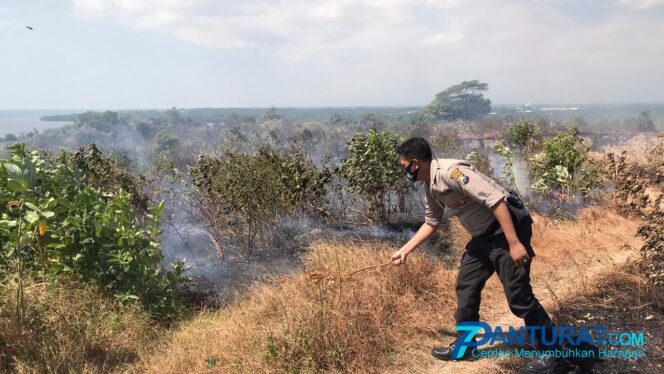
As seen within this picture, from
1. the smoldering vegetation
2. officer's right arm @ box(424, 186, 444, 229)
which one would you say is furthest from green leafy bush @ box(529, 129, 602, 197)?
officer's right arm @ box(424, 186, 444, 229)

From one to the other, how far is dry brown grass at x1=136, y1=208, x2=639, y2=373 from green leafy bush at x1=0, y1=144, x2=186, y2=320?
747 millimetres

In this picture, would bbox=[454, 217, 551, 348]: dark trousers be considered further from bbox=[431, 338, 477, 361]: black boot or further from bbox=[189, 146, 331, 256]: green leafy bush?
bbox=[189, 146, 331, 256]: green leafy bush

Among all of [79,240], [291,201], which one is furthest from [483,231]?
[291,201]

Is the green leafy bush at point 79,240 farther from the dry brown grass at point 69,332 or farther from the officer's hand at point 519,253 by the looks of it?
the officer's hand at point 519,253

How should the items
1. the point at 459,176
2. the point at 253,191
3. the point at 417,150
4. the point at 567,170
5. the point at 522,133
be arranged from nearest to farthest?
1. the point at 459,176
2. the point at 417,150
3. the point at 253,191
4. the point at 567,170
5. the point at 522,133

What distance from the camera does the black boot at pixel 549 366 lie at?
2684 millimetres

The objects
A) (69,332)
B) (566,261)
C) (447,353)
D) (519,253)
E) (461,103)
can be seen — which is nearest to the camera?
(519,253)

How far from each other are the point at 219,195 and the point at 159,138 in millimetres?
40747

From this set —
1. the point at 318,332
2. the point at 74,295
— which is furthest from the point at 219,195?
the point at 318,332

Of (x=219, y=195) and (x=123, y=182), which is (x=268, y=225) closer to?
(x=219, y=195)

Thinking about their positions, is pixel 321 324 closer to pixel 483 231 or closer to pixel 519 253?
pixel 483 231

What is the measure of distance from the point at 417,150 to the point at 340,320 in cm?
145

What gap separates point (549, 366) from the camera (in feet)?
8.96
